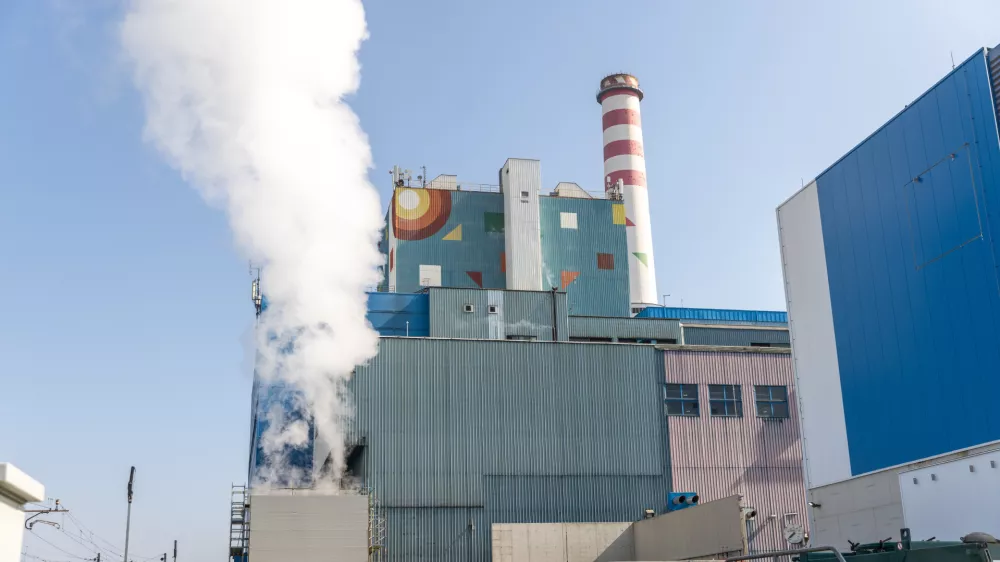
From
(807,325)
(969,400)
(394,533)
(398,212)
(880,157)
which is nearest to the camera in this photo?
(969,400)

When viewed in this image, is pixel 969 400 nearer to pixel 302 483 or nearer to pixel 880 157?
pixel 880 157

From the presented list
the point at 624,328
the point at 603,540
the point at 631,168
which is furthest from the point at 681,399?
the point at 631,168

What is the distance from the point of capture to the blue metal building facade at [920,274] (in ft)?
84.9

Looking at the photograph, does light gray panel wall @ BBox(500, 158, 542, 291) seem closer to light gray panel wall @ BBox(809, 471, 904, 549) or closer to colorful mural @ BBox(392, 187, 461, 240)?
colorful mural @ BBox(392, 187, 461, 240)

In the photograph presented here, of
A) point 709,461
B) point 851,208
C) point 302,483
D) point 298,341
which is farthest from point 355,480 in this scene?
point 851,208

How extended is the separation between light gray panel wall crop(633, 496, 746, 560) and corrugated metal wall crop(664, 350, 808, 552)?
381 cm

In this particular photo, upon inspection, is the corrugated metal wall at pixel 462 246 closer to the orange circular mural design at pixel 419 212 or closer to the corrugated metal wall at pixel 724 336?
the orange circular mural design at pixel 419 212

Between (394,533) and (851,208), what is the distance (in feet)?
67.6

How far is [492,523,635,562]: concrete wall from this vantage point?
128 feet

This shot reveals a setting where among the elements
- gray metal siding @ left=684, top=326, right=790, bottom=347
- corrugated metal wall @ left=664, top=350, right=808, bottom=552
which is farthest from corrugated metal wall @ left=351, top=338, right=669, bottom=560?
gray metal siding @ left=684, top=326, right=790, bottom=347

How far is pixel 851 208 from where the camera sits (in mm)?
31547

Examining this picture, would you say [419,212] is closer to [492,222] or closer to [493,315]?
[492,222]

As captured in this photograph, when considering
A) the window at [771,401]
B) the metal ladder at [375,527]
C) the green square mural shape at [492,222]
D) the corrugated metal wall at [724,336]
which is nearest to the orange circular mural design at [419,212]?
the green square mural shape at [492,222]

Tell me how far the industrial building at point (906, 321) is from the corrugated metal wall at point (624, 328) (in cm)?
1774
